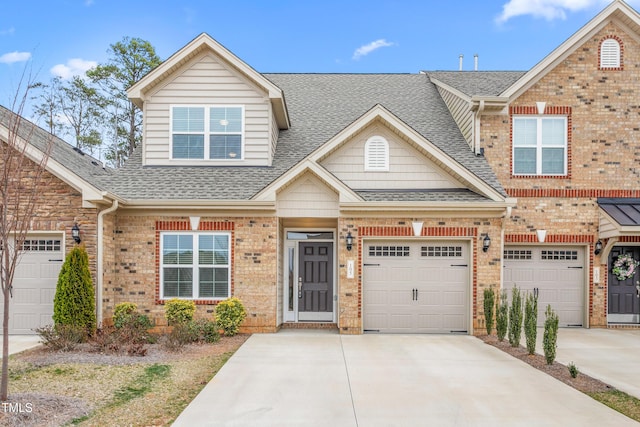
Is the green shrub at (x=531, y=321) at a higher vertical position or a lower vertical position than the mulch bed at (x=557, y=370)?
higher

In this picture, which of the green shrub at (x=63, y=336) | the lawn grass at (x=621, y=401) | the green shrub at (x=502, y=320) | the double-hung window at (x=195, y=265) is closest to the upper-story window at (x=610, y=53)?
the green shrub at (x=502, y=320)

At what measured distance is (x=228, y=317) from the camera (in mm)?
11320

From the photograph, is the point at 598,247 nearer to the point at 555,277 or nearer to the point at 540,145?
the point at 555,277

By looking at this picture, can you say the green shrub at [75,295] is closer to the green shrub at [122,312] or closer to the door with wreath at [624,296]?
the green shrub at [122,312]

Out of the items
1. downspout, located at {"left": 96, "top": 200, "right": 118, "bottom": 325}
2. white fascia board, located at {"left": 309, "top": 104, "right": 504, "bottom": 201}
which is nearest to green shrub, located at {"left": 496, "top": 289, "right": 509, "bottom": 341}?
white fascia board, located at {"left": 309, "top": 104, "right": 504, "bottom": 201}

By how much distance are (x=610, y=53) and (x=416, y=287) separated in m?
8.49

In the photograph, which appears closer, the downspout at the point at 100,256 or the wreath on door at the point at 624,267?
the downspout at the point at 100,256

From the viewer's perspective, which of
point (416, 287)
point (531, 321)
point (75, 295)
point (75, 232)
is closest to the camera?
point (531, 321)

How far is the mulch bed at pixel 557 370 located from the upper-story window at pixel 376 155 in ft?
16.4

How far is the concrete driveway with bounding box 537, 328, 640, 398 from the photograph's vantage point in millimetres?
8019

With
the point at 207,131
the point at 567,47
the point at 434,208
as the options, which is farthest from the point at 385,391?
the point at 567,47

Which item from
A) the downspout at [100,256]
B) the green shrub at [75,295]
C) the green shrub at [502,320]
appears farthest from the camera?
the downspout at [100,256]

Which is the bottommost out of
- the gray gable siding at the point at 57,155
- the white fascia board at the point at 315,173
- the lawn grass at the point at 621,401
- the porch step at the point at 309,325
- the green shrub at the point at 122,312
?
the porch step at the point at 309,325

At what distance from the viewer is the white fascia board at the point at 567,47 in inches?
517
